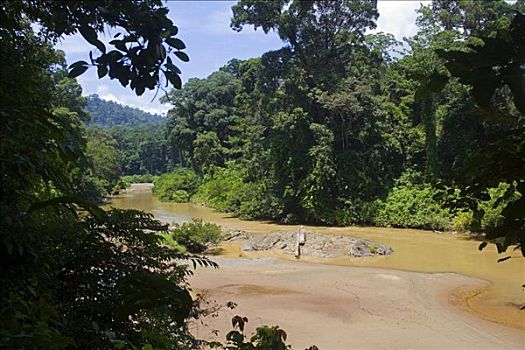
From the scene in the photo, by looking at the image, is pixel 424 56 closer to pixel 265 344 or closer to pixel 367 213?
pixel 367 213

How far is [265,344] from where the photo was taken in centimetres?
321

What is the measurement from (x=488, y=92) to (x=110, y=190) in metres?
41.7

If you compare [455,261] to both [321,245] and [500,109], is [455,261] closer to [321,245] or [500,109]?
[321,245]

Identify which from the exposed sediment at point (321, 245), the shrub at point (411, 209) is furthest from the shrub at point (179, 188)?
the exposed sediment at point (321, 245)

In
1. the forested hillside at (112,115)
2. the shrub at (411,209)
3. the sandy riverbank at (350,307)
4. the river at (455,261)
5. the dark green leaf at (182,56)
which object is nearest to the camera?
the dark green leaf at (182,56)

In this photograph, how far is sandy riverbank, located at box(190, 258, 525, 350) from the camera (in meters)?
8.26

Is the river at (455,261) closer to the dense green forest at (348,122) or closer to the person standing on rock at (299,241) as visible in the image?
the person standing on rock at (299,241)

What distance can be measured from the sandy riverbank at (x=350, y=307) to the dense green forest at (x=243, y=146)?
242cm

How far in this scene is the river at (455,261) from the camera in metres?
10.8

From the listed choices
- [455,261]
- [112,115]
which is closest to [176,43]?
[455,261]

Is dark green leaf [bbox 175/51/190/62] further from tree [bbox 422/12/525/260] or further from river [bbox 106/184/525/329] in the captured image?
river [bbox 106/184/525/329]

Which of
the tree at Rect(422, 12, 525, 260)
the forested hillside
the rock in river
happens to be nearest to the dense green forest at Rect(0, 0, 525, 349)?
the tree at Rect(422, 12, 525, 260)

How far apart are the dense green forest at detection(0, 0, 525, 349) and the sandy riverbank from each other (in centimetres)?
242

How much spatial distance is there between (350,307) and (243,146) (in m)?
25.4
